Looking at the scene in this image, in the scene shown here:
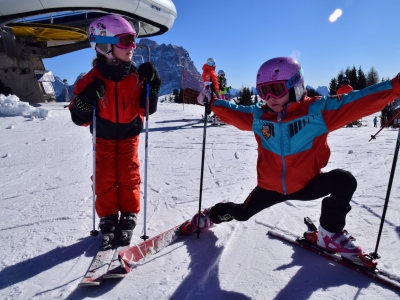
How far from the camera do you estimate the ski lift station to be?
12766 mm

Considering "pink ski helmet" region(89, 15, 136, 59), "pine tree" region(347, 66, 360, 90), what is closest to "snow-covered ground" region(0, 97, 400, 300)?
"pink ski helmet" region(89, 15, 136, 59)

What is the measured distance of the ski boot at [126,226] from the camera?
Result: 2.47 m

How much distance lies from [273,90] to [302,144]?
1.49ft

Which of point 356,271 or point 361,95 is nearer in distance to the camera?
point 361,95

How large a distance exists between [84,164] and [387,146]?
255 inches

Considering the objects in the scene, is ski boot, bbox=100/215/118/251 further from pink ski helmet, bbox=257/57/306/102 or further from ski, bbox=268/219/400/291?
pink ski helmet, bbox=257/57/306/102

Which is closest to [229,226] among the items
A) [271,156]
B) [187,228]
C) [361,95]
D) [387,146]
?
[187,228]

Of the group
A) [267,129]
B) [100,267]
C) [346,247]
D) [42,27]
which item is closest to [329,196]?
[346,247]

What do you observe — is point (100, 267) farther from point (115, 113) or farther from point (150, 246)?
point (115, 113)

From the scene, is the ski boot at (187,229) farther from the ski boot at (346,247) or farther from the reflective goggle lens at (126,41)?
the reflective goggle lens at (126,41)

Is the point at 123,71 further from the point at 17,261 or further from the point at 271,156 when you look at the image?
the point at 17,261

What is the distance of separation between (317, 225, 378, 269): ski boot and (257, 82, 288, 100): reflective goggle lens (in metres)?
1.09

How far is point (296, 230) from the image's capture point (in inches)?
107

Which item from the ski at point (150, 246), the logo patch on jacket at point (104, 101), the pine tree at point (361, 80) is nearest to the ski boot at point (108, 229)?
the ski at point (150, 246)
